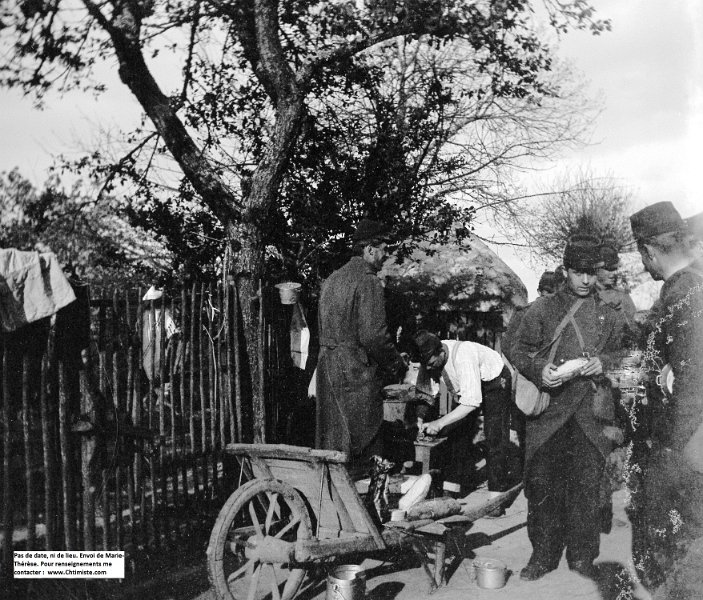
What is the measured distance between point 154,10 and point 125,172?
204 cm

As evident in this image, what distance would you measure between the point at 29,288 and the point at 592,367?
3.30 metres

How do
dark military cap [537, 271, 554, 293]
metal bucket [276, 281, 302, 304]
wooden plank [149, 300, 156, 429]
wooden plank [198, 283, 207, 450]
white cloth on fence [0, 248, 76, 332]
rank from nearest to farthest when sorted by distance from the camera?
white cloth on fence [0, 248, 76, 332], wooden plank [149, 300, 156, 429], wooden plank [198, 283, 207, 450], metal bucket [276, 281, 302, 304], dark military cap [537, 271, 554, 293]

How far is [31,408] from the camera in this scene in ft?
11.9

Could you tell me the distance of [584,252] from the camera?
4.04 metres

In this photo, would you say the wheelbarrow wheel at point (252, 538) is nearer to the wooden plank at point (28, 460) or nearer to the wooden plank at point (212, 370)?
the wooden plank at point (28, 460)

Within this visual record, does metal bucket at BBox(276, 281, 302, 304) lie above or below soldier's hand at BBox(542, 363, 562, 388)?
above

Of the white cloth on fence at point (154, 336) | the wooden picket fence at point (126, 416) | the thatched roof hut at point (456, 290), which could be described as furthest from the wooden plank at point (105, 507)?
the thatched roof hut at point (456, 290)

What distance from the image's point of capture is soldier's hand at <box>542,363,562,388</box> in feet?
12.9

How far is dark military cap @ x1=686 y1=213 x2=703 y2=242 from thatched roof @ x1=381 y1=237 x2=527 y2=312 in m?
8.23

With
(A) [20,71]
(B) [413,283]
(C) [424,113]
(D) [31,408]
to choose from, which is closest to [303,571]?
(D) [31,408]

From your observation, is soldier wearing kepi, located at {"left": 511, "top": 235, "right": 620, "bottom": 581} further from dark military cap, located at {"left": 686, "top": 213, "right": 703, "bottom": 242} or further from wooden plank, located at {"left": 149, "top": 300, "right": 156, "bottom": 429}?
wooden plank, located at {"left": 149, "top": 300, "right": 156, "bottom": 429}

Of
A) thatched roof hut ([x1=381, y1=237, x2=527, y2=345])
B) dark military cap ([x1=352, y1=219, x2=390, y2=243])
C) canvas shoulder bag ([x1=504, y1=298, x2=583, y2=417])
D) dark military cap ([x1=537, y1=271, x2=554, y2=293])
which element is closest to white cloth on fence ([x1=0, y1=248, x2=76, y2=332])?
dark military cap ([x1=352, y1=219, x2=390, y2=243])

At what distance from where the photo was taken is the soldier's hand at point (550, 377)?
3943 mm
